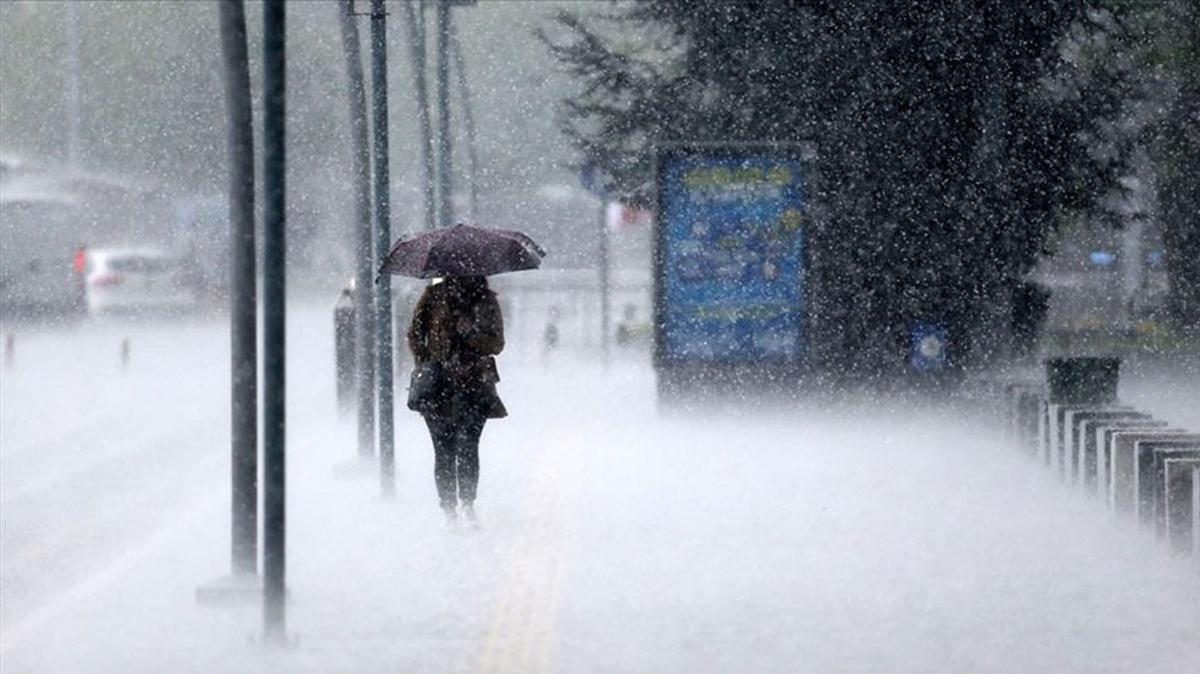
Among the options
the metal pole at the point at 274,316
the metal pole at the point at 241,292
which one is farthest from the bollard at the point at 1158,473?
the metal pole at the point at 274,316

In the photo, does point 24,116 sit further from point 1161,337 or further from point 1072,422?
point 1072,422

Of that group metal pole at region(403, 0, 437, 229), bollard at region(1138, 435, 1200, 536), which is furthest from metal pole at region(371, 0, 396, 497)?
metal pole at region(403, 0, 437, 229)

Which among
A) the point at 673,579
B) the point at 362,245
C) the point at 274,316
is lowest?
the point at 673,579

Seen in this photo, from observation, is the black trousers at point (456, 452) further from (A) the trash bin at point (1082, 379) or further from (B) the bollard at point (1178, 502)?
(A) the trash bin at point (1082, 379)

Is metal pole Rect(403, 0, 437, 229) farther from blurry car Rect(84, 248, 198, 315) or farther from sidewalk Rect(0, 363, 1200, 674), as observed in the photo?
blurry car Rect(84, 248, 198, 315)

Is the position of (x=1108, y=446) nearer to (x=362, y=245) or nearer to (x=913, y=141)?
(x=362, y=245)

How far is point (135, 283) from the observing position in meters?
50.8

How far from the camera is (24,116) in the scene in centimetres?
7631

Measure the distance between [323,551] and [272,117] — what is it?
427 cm

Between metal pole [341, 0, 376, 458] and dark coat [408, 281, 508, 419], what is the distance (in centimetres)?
313

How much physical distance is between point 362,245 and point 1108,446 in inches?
220

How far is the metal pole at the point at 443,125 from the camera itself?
28831mm

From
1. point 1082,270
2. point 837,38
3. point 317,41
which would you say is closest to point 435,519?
point 837,38

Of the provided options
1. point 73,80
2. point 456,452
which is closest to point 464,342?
point 456,452
